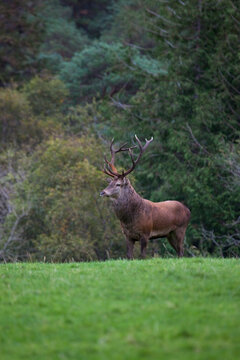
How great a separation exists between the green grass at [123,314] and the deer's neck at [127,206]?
4025mm

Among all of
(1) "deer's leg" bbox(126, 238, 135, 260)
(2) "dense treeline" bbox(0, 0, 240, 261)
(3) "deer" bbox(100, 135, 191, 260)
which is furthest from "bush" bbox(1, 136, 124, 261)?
(1) "deer's leg" bbox(126, 238, 135, 260)

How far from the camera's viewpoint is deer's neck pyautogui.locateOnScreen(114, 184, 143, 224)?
13422mm

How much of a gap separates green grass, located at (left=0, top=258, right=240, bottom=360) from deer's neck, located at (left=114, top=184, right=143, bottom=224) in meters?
4.02

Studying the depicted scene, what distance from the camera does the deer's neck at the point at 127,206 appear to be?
1342cm

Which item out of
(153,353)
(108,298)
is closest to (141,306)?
(108,298)

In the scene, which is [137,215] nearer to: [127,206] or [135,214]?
[135,214]

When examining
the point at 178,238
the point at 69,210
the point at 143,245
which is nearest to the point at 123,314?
the point at 143,245

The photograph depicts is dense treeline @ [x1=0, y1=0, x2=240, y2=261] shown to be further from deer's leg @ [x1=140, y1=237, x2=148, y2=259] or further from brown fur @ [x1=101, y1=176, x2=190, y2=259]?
deer's leg @ [x1=140, y1=237, x2=148, y2=259]

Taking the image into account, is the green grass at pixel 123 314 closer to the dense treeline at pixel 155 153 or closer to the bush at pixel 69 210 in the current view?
the dense treeline at pixel 155 153

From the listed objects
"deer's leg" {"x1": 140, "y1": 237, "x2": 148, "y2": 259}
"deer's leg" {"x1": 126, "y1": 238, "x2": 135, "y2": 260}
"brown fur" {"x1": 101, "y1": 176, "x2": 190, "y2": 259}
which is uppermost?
"brown fur" {"x1": 101, "y1": 176, "x2": 190, "y2": 259}

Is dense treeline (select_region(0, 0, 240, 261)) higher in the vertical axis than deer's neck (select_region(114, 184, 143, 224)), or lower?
lower

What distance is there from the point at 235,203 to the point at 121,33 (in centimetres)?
2939

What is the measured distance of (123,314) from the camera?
661 cm

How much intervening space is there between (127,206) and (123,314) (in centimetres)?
692
